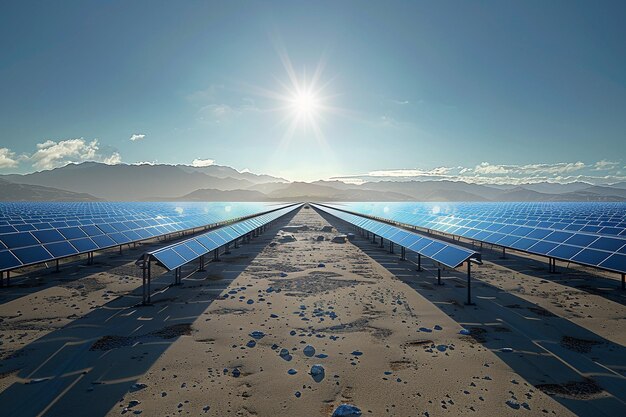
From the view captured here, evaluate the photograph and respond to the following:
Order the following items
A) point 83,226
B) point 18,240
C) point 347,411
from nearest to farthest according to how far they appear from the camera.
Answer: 1. point 347,411
2. point 18,240
3. point 83,226

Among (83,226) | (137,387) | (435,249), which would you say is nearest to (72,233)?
(83,226)

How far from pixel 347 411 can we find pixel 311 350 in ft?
7.66

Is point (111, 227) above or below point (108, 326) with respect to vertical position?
above

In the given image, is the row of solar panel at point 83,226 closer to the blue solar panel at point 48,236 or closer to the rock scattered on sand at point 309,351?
the blue solar panel at point 48,236

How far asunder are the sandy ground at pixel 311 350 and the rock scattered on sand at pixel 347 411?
0.75 ft

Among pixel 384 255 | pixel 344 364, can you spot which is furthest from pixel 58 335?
pixel 384 255

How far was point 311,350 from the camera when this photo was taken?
7.42 meters

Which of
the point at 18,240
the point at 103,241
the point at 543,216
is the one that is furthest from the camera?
the point at 543,216

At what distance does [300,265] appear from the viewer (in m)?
17.8

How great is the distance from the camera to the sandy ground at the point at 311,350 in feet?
18.1

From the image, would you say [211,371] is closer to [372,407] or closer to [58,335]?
[372,407]

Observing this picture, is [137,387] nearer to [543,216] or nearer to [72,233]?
[72,233]

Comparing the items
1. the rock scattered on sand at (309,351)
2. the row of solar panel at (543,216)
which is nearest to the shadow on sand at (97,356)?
Result: the rock scattered on sand at (309,351)

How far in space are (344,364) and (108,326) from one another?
7017 millimetres
